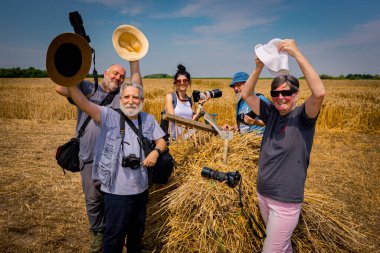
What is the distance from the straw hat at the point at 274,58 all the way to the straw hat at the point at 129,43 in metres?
1.50

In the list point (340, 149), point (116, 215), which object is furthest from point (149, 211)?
point (340, 149)

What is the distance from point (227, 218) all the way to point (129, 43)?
7.37ft

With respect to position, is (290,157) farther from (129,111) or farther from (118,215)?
(118,215)

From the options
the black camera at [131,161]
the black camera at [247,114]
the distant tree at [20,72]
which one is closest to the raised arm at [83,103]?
the black camera at [131,161]

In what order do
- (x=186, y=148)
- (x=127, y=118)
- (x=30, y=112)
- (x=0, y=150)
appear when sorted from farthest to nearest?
1. (x=30, y=112)
2. (x=0, y=150)
3. (x=186, y=148)
4. (x=127, y=118)

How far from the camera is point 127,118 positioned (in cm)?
270

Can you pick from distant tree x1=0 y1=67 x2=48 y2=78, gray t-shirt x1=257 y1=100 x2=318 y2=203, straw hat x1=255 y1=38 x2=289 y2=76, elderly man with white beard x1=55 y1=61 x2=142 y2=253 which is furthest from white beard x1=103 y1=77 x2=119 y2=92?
distant tree x1=0 y1=67 x2=48 y2=78

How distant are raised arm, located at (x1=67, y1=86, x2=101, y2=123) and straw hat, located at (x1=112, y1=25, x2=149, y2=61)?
0.78 metres

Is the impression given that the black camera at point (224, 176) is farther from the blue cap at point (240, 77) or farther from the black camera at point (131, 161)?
the blue cap at point (240, 77)

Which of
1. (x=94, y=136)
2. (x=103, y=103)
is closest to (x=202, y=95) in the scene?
(x=103, y=103)

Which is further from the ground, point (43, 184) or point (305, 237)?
point (305, 237)

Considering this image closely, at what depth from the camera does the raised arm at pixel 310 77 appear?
1936 millimetres

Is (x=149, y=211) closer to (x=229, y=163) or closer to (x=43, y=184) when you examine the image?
(x=229, y=163)

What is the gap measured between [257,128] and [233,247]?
1.74 m
